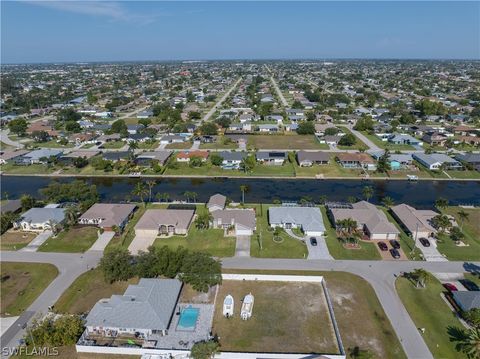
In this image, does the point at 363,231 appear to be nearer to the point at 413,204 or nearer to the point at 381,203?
the point at 381,203

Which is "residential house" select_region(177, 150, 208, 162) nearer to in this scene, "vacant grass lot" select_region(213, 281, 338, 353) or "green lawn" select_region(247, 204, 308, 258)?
"green lawn" select_region(247, 204, 308, 258)

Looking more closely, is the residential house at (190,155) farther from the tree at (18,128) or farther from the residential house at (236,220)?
the tree at (18,128)

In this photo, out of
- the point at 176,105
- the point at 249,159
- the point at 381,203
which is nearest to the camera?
the point at 381,203

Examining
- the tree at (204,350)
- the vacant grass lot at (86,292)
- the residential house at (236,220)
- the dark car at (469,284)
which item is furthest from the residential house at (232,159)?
the tree at (204,350)

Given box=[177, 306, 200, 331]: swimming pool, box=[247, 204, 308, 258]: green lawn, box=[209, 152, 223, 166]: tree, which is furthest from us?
box=[209, 152, 223, 166]: tree

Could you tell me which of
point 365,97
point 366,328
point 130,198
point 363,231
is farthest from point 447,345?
point 365,97

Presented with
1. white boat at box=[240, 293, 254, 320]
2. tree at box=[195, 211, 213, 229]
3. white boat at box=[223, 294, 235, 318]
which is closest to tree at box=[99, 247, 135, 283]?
white boat at box=[223, 294, 235, 318]
